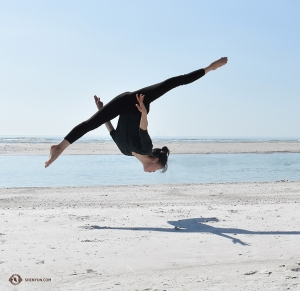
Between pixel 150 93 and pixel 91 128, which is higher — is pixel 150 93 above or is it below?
above

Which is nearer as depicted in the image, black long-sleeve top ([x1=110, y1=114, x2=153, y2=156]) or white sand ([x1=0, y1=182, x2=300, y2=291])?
white sand ([x1=0, y1=182, x2=300, y2=291])

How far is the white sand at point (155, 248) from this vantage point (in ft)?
14.2

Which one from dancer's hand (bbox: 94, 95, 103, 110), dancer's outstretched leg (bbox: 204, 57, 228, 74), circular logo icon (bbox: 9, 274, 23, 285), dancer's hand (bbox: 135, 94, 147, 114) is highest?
dancer's outstretched leg (bbox: 204, 57, 228, 74)

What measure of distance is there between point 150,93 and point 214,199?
682 cm

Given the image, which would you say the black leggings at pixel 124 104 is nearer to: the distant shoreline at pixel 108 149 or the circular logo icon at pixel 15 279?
the circular logo icon at pixel 15 279

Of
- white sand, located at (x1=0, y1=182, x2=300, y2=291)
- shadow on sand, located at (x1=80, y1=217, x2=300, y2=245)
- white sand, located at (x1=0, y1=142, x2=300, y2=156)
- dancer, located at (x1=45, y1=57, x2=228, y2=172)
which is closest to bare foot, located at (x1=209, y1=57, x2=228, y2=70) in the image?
dancer, located at (x1=45, y1=57, x2=228, y2=172)

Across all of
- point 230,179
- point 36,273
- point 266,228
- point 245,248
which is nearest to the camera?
point 36,273

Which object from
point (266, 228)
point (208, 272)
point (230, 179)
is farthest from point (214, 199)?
point (208, 272)

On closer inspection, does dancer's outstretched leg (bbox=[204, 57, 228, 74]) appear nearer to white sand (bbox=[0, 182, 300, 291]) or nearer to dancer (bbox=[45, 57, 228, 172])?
dancer (bbox=[45, 57, 228, 172])

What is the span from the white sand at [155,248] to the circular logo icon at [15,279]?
6 centimetres

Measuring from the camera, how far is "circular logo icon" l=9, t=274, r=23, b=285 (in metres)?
4.27

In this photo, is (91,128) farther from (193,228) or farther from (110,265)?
(193,228)

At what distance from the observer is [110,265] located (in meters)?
4.83

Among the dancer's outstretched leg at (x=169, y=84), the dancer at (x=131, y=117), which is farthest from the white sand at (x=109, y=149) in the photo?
the dancer's outstretched leg at (x=169, y=84)
